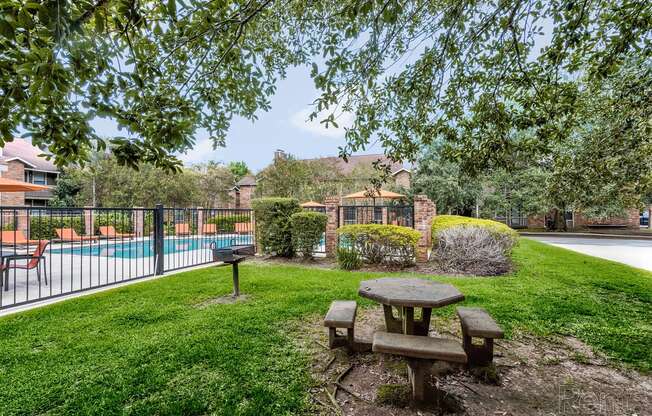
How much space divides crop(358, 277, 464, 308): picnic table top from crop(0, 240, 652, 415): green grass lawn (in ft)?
3.15

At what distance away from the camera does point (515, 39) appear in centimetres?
318

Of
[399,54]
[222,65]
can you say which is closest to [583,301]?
[399,54]

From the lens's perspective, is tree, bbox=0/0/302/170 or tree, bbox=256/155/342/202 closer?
tree, bbox=0/0/302/170

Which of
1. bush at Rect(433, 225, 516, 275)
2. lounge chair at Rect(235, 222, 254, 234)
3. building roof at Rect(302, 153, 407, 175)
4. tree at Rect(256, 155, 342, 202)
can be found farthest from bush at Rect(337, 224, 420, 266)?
building roof at Rect(302, 153, 407, 175)

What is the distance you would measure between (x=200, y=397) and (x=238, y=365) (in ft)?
1.68

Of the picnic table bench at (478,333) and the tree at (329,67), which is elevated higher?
the tree at (329,67)

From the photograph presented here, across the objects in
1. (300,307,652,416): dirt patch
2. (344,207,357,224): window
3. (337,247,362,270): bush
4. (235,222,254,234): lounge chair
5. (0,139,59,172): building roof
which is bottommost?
(300,307,652,416): dirt patch

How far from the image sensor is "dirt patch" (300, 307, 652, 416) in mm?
2340

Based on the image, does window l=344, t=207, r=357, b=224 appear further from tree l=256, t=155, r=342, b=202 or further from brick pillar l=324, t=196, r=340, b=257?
tree l=256, t=155, r=342, b=202

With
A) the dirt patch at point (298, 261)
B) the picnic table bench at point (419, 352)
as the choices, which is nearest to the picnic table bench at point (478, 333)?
the picnic table bench at point (419, 352)

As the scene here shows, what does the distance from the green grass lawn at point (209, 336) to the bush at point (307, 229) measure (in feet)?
6.25

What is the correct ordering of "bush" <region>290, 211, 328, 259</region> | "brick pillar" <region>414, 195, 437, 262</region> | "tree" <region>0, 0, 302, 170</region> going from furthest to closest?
"bush" <region>290, 211, 328, 259</region>, "brick pillar" <region>414, 195, 437, 262</region>, "tree" <region>0, 0, 302, 170</region>

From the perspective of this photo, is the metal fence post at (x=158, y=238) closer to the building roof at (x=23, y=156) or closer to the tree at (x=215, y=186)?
the building roof at (x=23, y=156)

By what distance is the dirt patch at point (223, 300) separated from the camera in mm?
4762
